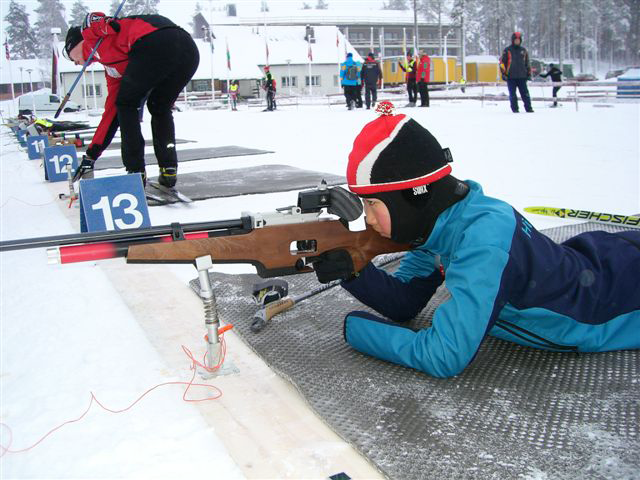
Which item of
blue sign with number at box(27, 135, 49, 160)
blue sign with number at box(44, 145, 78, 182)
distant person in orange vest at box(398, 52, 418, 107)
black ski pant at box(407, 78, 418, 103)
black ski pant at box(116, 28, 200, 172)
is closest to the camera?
black ski pant at box(116, 28, 200, 172)

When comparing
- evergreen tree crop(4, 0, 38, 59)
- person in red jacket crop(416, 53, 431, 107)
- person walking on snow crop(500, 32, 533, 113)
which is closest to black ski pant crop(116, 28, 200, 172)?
person walking on snow crop(500, 32, 533, 113)

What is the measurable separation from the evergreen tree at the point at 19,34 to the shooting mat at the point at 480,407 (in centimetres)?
7860

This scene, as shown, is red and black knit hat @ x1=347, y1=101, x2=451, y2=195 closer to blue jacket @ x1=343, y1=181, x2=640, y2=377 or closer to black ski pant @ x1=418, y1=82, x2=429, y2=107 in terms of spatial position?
blue jacket @ x1=343, y1=181, x2=640, y2=377

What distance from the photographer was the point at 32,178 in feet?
23.3

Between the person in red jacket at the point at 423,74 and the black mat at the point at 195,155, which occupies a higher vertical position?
the person in red jacket at the point at 423,74

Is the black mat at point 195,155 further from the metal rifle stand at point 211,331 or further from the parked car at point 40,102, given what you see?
the parked car at point 40,102

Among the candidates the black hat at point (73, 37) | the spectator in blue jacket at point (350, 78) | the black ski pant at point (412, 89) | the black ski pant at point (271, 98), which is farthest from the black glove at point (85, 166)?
the black ski pant at point (271, 98)

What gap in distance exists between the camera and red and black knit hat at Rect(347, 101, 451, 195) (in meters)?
1.68

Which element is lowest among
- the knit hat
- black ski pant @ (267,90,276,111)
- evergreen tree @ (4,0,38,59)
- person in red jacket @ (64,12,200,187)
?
the knit hat

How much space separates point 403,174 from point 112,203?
181 cm

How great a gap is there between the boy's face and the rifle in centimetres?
4

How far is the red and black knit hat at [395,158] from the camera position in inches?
66.2

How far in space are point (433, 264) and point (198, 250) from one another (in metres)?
0.96

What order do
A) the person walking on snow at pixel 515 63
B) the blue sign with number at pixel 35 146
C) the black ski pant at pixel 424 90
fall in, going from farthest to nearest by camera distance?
the black ski pant at pixel 424 90 → the person walking on snow at pixel 515 63 → the blue sign with number at pixel 35 146
